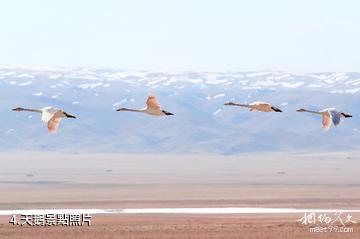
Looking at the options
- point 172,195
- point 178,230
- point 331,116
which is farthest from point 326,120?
point 172,195

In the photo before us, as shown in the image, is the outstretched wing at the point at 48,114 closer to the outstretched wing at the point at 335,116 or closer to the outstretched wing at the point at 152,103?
the outstretched wing at the point at 152,103

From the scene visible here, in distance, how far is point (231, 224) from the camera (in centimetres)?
5703

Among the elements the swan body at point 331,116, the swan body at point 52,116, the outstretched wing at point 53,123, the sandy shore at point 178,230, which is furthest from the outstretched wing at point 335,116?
Result: the sandy shore at point 178,230

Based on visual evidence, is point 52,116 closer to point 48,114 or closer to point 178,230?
point 48,114

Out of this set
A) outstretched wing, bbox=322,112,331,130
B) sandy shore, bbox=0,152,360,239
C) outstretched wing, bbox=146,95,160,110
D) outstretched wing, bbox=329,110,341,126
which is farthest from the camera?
sandy shore, bbox=0,152,360,239

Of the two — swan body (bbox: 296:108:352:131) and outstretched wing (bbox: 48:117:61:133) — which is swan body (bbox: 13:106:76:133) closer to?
outstretched wing (bbox: 48:117:61:133)

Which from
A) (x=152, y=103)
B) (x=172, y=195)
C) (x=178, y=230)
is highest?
(x=172, y=195)

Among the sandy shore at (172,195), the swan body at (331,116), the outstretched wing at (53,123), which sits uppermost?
the sandy shore at (172,195)

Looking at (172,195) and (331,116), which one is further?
(172,195)

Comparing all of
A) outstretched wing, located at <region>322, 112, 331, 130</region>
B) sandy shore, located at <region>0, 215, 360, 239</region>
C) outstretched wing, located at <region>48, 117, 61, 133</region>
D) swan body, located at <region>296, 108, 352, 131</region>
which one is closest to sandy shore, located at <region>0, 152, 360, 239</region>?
sandy shore, located at <region>0, 215, 360, 239</region>

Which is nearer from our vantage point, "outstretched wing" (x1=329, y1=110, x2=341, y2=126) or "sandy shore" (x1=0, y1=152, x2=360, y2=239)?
"outstretched wing" (x1=329, y1=110, x2=341, y2=126)

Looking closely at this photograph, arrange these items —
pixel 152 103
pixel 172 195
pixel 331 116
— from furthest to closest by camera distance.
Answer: pixel 172 195 → pixel 331 116 → pixel 152 103

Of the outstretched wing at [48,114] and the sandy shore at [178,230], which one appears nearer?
the outstretched wing at [48,114]

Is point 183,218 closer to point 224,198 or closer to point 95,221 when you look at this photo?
point 95,221
